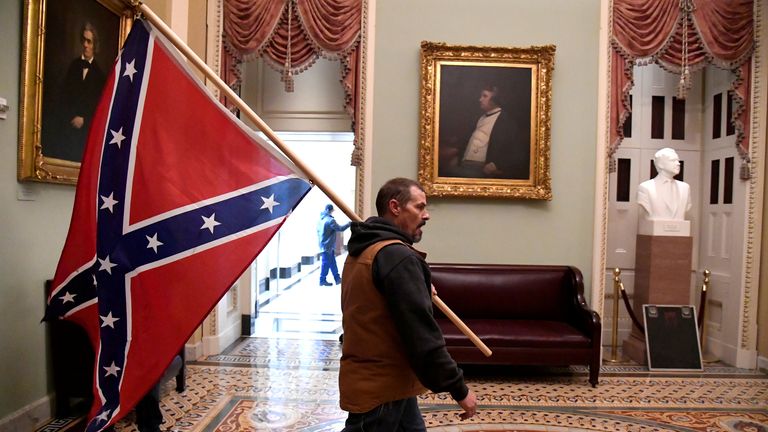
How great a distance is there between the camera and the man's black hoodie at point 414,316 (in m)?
1.74

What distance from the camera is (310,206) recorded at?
1160 cm

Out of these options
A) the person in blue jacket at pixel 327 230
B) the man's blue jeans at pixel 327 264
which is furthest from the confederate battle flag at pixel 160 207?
the man's blue jeans at pixel 327 264

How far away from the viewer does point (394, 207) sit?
1963 mm

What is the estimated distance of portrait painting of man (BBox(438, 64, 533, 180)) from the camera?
531cm

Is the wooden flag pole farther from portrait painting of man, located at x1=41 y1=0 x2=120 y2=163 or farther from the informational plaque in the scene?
the informational plaque

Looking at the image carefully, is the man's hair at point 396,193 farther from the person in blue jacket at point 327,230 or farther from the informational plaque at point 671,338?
the person in blue jacket at point 327,230

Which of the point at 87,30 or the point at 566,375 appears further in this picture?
the point at 566,375

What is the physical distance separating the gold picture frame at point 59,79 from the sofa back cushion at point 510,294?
10.8 ft

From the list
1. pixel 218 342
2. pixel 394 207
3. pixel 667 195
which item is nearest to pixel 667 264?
pixel 667 195

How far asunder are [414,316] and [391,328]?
15cm

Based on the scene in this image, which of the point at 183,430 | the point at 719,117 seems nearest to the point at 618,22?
the point at 719,117

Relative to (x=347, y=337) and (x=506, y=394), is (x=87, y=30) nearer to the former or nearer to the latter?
(x=347, y=337)

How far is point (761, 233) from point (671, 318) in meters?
1.28

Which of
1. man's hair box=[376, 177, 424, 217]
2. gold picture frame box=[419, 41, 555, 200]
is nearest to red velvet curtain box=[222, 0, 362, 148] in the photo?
gold picture frame box=[419, 41, 555, 200]
